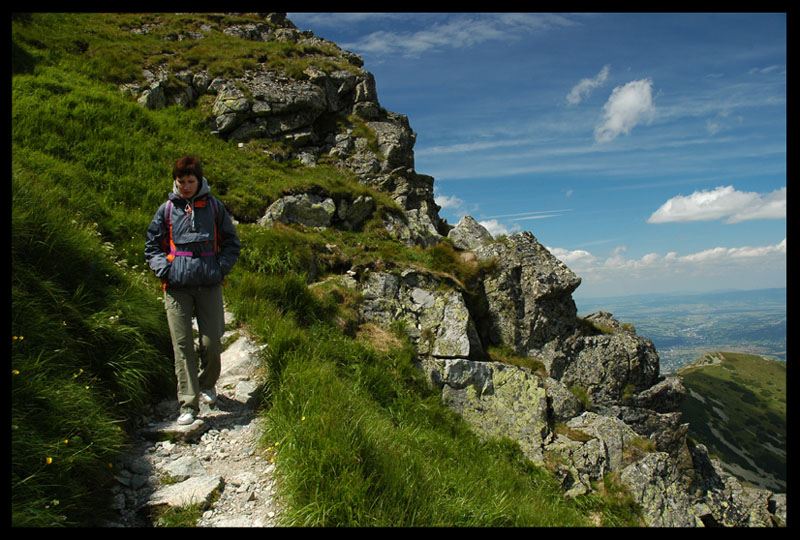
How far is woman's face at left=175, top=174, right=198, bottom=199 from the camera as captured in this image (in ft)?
18.6

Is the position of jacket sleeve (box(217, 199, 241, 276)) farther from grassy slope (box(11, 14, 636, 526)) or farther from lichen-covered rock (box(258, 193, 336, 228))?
lichen-covered rock (box(258, 193, 336, 228))

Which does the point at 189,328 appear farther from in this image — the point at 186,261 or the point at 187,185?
the point at 187,185

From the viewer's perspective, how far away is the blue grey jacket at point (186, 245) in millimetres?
5660

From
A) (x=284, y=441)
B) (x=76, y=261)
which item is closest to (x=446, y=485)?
(x=284, y=441)

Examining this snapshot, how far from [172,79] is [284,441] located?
2600cm

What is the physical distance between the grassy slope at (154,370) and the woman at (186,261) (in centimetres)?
77

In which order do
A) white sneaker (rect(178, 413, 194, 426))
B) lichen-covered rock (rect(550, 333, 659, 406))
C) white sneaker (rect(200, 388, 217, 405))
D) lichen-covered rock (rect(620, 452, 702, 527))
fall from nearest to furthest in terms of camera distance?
white sneaker (rect(178, 413, 194, 426)), white sneaker (rect(200, 388, 217, 405)), lichen-covered rock (rect(620, 452, 702, 527)), lichen-covered rock (rect(550, 333, 659, 406))

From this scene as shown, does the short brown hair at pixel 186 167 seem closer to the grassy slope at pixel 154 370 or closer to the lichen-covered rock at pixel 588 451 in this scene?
the grassy slope at pixel 154 370

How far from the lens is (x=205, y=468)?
5117 mm

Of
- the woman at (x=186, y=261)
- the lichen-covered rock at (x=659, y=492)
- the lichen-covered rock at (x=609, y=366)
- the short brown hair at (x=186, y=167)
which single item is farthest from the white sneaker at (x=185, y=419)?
the lichen-covered rock at (x=609, y=366)


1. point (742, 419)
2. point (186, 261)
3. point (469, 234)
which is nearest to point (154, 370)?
point (186, 261)

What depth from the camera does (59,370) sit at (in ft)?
15.9

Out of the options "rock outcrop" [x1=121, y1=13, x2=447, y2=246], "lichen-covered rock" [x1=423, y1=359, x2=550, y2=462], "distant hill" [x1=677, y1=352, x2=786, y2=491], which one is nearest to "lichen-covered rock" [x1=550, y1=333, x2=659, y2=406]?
"lichen-covered rock" [x1=423, y1=359, x2=550, y2=462]

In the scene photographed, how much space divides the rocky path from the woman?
1.31 ft
